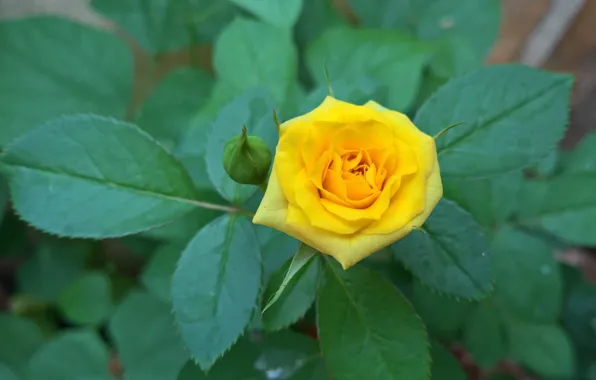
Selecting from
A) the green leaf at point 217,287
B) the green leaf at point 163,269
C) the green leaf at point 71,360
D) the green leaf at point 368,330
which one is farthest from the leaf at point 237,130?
the green leaf at point 71,360

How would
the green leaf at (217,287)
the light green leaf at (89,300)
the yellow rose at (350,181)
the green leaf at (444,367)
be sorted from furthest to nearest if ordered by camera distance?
the light green leaf at (89,300) < the green leaf at (444,367) < the green leaf at (217,287) < the yellow rose at (350,181)

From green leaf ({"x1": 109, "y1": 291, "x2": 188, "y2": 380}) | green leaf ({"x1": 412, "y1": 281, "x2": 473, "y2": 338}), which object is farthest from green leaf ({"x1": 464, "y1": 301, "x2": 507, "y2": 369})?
green leaf ({"x1": 109, "y1": 291, "x2": 188, "y2": 380})

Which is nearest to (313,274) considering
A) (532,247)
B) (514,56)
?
(532,247)

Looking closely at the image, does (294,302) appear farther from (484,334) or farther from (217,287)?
(484,334)

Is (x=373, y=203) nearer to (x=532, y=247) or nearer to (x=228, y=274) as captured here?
(x=228, y=274)

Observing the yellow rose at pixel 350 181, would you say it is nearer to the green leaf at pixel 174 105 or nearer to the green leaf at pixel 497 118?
the green leaf at pixel 497 118

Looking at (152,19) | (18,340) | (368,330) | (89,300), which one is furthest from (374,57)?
(18,340)

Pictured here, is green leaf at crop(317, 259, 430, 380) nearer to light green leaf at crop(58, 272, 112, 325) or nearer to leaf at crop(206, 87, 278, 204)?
leaf at crop(206, 87, 278, 204)
